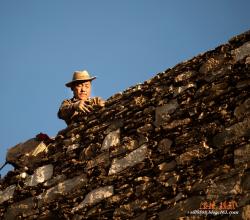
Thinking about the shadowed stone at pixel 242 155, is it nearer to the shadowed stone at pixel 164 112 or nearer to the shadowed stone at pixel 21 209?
the shadowed stone at pixel 164 112

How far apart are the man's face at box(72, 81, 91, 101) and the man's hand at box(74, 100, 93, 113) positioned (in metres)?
0.42

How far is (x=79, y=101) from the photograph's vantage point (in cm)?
648

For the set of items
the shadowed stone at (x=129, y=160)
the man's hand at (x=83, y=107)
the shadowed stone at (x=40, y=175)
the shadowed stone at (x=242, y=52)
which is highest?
the man's hand at (x=83, y=107)

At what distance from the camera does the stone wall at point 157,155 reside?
4.55m

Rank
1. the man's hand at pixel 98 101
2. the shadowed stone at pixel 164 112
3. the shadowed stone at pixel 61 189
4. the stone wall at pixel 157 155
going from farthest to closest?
1. the man's hand at pixel 98 101
2. the shadowed stone at pixel 61 189
3. the shadowed stone at pixel 164 112
4. the stone wall at pixel 157 155

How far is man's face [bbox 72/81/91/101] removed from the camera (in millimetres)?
6875

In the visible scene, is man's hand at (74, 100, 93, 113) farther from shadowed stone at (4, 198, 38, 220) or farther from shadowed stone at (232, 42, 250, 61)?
shadowed stone at (232, 42, 250, 61)

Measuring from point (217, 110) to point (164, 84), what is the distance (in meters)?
0.86

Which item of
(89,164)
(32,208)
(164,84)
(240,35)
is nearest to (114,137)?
(89,164)

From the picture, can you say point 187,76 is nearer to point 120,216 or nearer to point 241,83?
point 241,83

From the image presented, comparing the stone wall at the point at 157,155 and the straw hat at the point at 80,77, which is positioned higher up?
the straw hat at the point at 80,77

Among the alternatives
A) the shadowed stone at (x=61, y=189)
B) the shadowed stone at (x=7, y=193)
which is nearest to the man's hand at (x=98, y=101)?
the shadowed stone at (x=61, y=189)

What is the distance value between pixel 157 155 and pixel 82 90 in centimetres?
209

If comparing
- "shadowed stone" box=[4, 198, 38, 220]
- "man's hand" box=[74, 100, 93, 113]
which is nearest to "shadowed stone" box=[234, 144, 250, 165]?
"man's hand" box=[74, 100, 93, 113]
